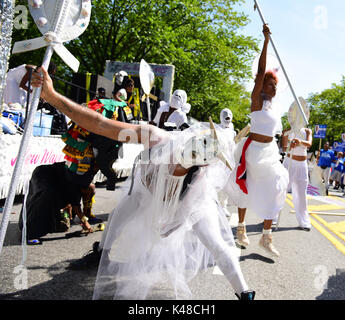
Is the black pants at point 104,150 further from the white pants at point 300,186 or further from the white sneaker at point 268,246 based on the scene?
the white pants at point 300,186

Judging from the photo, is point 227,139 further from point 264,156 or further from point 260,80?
point 260,80

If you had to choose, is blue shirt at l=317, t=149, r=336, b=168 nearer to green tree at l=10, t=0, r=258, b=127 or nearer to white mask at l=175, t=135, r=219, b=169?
green tree at l=10, t=0, r=258, b=127

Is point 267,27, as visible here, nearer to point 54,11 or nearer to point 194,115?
point 54,11

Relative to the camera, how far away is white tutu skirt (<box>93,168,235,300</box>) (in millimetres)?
2406

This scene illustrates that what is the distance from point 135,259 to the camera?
2.45 meters

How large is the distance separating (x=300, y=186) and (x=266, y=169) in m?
2.26

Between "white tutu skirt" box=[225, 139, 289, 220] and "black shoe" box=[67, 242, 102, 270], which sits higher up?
"white tutu skirt" box=[225, 139, 289, 220]

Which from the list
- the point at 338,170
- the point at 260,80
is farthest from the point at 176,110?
the point at 338,170

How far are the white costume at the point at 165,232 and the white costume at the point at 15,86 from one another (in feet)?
14.9

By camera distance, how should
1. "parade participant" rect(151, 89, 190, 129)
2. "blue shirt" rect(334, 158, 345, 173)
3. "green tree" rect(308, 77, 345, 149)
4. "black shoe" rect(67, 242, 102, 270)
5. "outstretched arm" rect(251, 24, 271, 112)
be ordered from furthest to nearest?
"green tree" rect(308, 77, 345, 149), "blue shirt" rect(334, 158, 345, 173), "parade participant" rect(151, 89, 190, 129), "outstretched arm" rect(251, 24, 271, 112), "black shoe" rect(67, 242, 102, 270)

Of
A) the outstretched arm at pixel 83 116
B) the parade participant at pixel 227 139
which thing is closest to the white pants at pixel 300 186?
the parade participant at pixel 227 139

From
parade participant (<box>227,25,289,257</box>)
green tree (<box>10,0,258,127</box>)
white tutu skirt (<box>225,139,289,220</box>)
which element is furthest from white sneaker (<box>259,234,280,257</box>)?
green tree (<box>10,0,258,127</box>)

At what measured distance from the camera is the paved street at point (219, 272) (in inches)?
107
